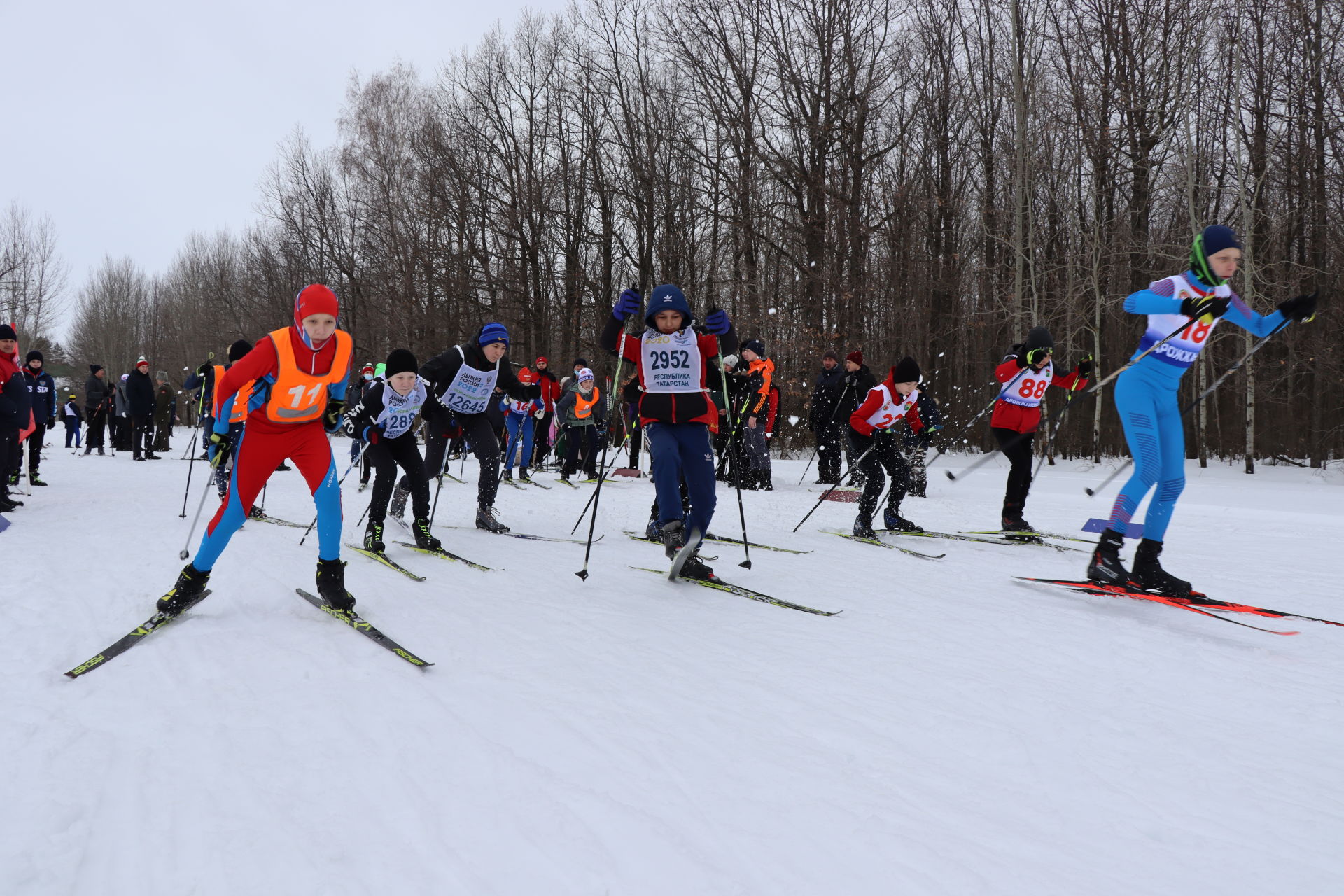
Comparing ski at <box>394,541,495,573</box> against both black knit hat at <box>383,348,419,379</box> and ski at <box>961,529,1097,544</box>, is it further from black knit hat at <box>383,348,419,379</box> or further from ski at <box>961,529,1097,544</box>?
ski at <box>961,529,1097,544</box>

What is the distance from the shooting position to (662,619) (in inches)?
184

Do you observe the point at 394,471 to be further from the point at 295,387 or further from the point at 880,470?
the point at 880,470

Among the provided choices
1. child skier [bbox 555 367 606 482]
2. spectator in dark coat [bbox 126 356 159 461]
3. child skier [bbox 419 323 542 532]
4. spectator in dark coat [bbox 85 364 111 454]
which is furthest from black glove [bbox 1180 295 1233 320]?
spectator in dark coat [bbox 85 364 111 454]

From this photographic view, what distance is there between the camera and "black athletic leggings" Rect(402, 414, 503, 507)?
7672 mm

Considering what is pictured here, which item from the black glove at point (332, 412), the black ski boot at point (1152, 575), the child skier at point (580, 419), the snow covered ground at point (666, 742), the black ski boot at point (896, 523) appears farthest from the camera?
the child skier at point (580, 419)

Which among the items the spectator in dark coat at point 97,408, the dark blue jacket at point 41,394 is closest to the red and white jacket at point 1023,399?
the dark blue jacket at point 41,394

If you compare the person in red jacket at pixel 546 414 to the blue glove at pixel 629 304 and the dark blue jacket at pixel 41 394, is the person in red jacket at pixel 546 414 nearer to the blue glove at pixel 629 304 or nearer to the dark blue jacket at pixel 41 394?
the dark blue jacket at pixel 41 394

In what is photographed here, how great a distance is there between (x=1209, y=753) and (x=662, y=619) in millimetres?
2643

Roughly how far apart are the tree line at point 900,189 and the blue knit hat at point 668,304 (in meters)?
13.9

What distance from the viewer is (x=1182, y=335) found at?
5008 mm

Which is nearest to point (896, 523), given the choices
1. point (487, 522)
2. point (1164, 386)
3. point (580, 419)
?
point (1164, 386)

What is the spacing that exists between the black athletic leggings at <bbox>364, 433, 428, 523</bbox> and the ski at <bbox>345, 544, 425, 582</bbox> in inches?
11.1

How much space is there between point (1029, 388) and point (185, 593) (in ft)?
22.7

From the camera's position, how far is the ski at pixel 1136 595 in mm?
4485
